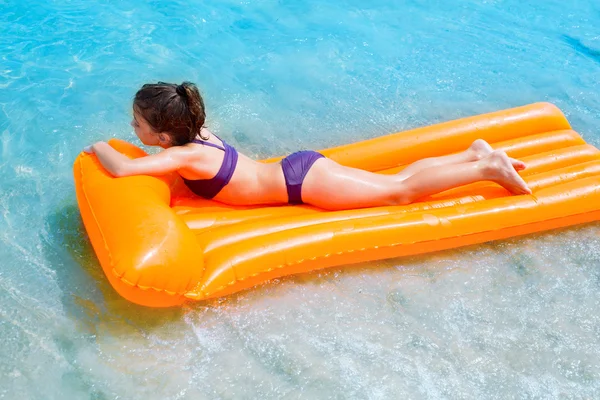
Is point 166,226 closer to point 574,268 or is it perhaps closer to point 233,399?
point 233,399

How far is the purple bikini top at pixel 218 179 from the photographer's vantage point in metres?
2.80

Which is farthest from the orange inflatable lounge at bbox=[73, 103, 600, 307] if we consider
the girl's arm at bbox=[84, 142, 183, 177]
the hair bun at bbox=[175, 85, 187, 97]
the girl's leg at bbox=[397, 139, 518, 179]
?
the hair bun at bbox=[175, 85, 187, 97]

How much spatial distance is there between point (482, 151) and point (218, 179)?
4.18 ft

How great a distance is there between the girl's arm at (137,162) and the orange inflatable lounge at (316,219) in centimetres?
4

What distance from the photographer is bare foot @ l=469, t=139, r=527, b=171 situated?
2.99m

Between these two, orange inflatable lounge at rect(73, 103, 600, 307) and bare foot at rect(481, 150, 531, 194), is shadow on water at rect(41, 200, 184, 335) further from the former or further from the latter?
bare foot at rect(481, 150, 531, 194)

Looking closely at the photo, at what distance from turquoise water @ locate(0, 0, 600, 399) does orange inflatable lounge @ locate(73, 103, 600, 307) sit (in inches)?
5.1

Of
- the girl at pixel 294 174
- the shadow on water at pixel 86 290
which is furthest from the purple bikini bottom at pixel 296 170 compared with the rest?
the shadow on water at pixel 86 290

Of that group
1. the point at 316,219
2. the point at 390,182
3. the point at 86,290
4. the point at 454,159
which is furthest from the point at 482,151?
the point at 86,290

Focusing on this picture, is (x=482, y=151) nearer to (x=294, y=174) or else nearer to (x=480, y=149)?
(x=480, y=149)

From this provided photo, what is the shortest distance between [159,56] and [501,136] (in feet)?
8.24

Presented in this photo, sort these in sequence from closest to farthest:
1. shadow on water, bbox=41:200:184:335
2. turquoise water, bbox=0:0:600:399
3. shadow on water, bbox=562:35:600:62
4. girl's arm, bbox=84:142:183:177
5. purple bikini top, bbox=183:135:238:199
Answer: turquoise water, bbox=0:0:600:399 < shadow on water, bbox=41:200:184:335 < girl's arm, bbox=84:142:183:177 < purple bikini top, bbox=183:135:238:199 < shadow on water, bbox=562:35:600:62

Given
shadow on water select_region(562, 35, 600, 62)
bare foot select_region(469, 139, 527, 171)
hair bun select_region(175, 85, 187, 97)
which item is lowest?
shadow on water select_region(562, 35, 600, 62)

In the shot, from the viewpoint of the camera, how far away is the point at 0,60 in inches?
172
